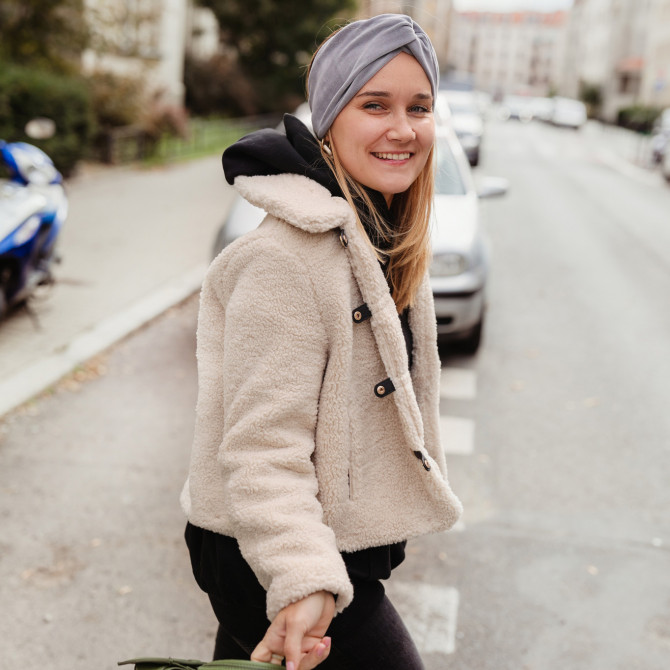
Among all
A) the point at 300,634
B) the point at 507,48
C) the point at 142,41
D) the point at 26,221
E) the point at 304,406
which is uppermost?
the point at 507,48

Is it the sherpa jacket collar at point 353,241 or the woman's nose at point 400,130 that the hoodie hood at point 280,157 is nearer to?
the sherpa jacket collar at point 353,241

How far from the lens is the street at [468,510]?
122 inches

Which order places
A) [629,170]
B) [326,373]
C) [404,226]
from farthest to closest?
[629,170]
[404,226]
[326,373]

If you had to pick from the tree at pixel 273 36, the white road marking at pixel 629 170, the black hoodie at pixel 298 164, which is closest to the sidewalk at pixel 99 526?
the black hoodie at pixel 298 164

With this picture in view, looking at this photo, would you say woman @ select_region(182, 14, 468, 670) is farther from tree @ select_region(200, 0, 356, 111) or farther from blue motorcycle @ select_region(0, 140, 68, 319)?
tree @ select_region(200, 0, 356, 111)

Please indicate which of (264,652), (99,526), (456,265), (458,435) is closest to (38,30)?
(456,265)

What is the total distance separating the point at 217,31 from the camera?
32.4m

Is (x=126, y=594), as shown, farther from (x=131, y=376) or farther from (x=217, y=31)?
(x=217, y=31)

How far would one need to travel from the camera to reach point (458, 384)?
19.7 feet

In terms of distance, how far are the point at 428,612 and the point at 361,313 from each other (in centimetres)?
212

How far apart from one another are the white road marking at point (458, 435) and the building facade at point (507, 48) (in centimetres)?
17825

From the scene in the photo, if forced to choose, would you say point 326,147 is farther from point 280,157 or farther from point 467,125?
point 467,125

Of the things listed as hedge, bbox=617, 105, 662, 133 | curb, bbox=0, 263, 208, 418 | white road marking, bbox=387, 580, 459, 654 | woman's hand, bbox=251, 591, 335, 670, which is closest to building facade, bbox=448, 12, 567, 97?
hedge, bbox=617, 105, 662, 133

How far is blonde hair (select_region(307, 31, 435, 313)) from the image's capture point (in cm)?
158
